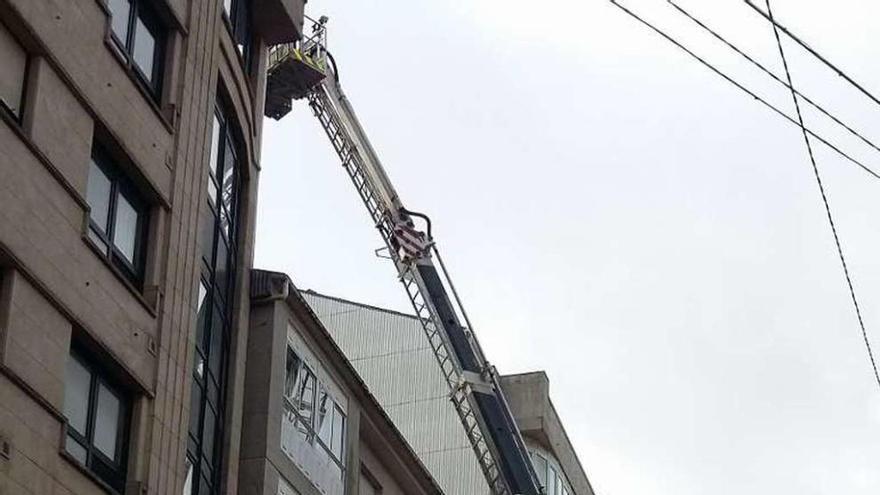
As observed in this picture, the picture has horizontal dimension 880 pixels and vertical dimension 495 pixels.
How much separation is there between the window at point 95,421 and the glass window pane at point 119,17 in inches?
206

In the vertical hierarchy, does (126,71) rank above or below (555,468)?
below

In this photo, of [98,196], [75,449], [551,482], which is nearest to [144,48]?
[98,196]

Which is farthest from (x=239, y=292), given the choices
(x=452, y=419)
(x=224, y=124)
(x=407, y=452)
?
(x=452, y=419)

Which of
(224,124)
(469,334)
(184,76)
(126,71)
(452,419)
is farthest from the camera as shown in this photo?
(452,419)

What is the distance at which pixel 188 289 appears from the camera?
2725 centimetres

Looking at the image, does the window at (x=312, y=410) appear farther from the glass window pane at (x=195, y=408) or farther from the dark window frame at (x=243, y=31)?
the dark window frame at (x=243, y=31)

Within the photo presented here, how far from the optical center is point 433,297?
47.4 metres

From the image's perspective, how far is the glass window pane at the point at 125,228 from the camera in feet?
83.1

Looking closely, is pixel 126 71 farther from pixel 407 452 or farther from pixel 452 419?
pixel 452 419

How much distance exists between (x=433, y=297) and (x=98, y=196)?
76.0 ft

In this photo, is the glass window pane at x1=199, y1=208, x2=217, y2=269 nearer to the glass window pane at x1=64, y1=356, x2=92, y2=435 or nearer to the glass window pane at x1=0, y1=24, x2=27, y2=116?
the glass window pane at x1=64, y1=356, x2=92, y2=435

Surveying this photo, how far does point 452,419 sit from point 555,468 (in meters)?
4.09

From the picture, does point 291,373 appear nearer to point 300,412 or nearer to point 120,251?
point 300,412

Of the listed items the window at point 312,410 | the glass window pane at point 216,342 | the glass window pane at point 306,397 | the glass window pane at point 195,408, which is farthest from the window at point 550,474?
the glass window pane at point 195,408
